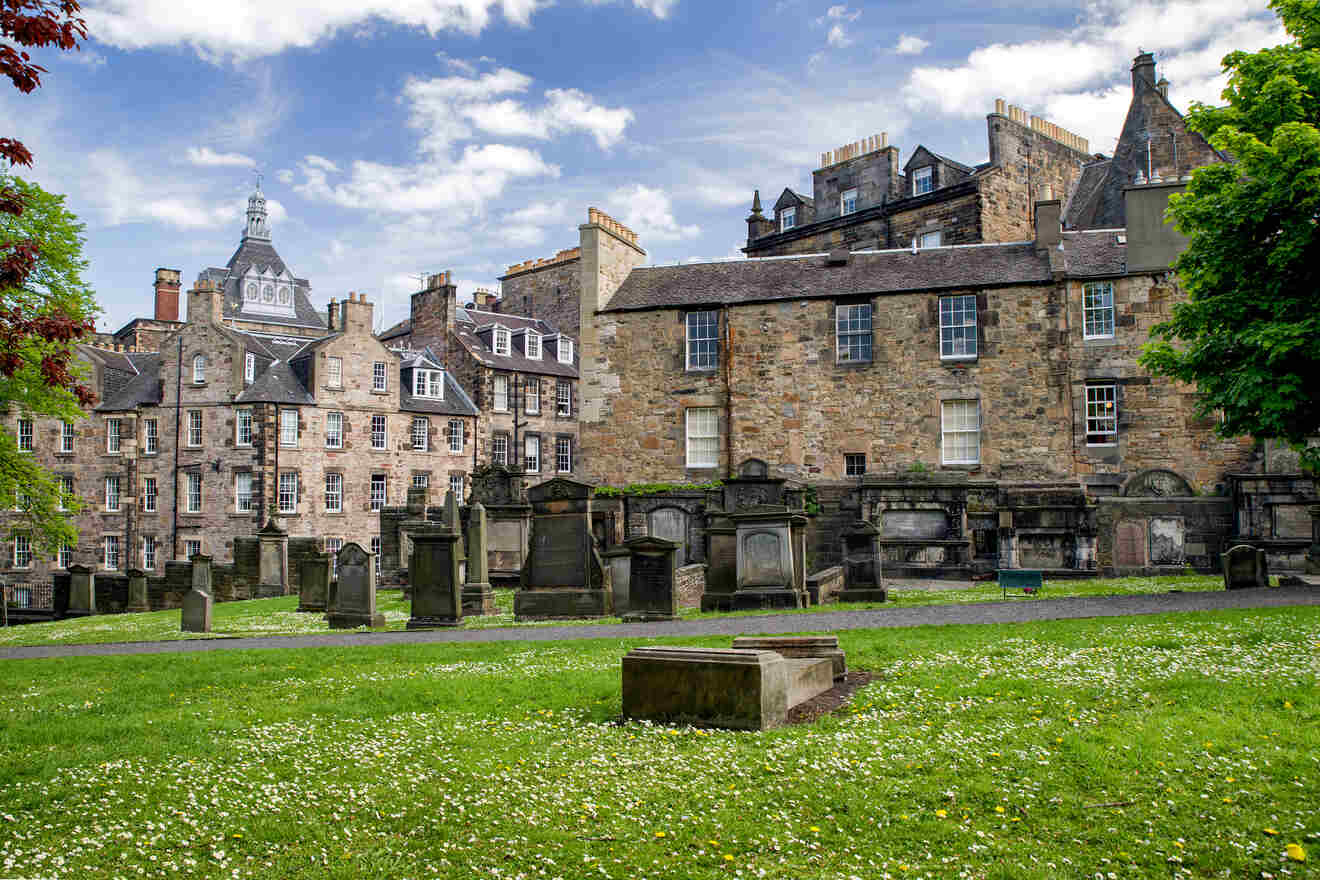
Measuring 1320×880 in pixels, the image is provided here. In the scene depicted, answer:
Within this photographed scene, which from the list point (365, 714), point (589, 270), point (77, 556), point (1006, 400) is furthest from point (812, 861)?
point (77, 556)

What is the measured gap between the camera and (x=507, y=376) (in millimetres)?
51406

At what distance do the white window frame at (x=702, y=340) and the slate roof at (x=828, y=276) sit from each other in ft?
1.85

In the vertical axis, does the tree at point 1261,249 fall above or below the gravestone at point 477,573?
above

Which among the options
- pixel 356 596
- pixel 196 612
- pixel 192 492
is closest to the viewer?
pixel 356 596

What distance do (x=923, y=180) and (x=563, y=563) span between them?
32.4m

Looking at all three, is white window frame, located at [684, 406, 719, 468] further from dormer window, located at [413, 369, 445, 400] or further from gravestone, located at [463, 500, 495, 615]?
dormer window, located at [413, 369, 445, 400]

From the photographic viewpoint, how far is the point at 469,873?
5.00m

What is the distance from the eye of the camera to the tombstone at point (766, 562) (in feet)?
59.4

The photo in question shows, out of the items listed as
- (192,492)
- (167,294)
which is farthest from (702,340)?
(167,294)

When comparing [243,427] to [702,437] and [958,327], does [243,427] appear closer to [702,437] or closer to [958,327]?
[702,437]

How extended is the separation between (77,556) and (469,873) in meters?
46.3

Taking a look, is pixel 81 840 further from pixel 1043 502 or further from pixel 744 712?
pixel 1043 502

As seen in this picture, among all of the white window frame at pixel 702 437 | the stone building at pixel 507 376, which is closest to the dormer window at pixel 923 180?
the white window frame at pixel 702 437

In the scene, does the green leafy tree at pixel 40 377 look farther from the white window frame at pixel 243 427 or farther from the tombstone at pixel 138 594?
the white window frame at pixel 243 427
